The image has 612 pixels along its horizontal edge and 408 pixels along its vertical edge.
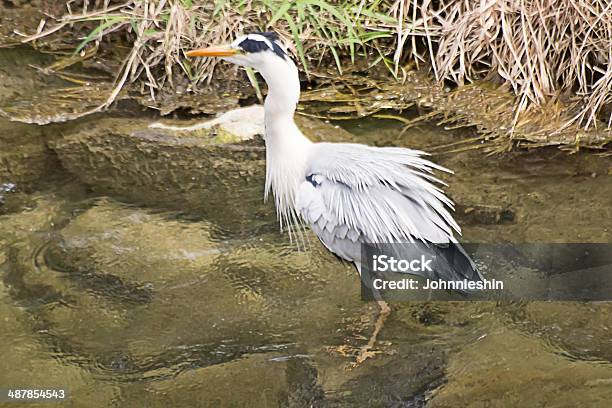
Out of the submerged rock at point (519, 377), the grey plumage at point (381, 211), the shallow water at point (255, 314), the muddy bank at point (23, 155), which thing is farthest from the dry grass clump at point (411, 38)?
the submerged rock at point (519, 377)

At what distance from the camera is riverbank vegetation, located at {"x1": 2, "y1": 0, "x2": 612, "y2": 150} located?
17.2ft

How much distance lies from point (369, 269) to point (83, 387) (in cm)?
124

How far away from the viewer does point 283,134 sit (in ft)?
13.6

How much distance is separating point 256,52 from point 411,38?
1.77m

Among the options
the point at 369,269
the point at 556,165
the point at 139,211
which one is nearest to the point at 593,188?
the point at 556,165

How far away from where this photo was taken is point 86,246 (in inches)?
169

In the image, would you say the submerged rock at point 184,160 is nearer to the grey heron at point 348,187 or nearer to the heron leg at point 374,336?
the grey heron at point 348,187

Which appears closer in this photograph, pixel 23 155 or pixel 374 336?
pixel 374 336

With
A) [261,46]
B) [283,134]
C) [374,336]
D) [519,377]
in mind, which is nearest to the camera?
[519,377]

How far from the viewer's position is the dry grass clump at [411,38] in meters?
5.24

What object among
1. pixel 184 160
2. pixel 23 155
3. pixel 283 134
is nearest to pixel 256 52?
pixel 283 134

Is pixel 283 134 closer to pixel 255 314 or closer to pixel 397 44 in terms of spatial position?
pixel 255 314

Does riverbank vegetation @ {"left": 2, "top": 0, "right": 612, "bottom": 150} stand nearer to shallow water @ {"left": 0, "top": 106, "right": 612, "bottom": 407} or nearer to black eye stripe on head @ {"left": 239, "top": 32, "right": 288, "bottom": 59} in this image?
shallow water @ {"left": 0, "top": 106, "right": 612, "bottom": 407}

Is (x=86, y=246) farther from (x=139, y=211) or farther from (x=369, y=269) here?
(x=369, y=269)
